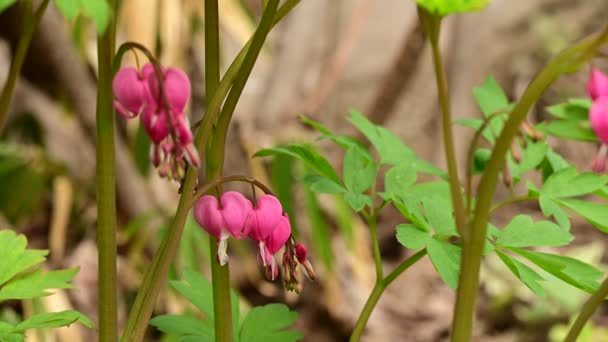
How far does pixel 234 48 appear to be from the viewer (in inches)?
142

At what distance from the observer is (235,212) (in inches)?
20.0

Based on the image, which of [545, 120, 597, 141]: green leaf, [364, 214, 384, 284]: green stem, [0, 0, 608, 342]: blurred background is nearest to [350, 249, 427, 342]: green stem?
[364, 214, 384, 284]: green stem

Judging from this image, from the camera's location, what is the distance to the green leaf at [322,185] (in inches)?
25.1

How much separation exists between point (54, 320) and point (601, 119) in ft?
1.18

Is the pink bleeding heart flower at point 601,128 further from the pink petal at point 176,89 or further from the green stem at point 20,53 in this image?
the green stem at point 20,53

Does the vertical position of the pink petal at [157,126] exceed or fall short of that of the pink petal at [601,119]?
it exceeds it

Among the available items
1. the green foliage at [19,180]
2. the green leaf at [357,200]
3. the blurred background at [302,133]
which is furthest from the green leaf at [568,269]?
the green foliage at [19,180]

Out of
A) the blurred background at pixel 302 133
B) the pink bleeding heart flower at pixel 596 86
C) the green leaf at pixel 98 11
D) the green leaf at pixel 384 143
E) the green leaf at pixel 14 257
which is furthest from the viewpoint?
the blurred background at pixel 302 133

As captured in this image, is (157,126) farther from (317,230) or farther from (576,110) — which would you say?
(317,230)

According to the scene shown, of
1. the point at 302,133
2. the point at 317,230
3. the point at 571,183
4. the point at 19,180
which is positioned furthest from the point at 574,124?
the point at 19,180

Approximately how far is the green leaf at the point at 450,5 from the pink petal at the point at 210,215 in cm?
17

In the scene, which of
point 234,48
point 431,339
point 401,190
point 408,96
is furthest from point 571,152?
point 401,190

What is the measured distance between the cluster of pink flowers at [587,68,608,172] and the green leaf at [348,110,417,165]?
219 millimetres

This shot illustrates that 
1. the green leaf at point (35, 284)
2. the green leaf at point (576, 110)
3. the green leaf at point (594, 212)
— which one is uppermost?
the green leaf at point (576, 110)
